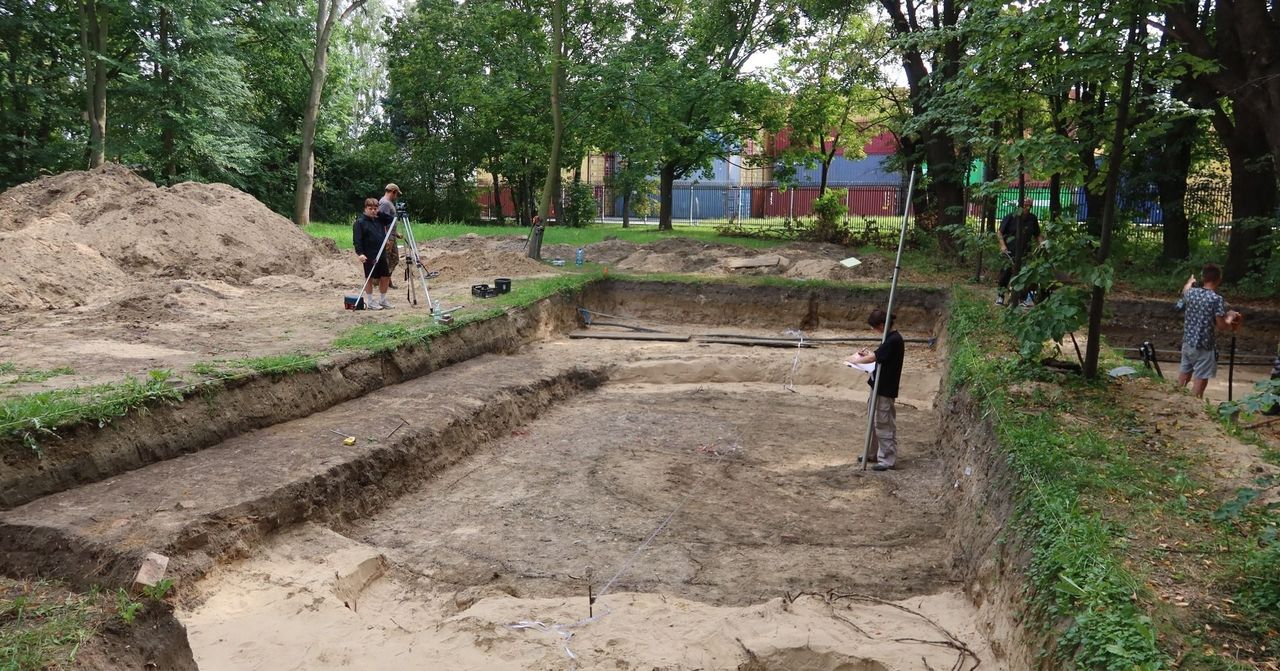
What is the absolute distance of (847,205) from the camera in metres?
30.2

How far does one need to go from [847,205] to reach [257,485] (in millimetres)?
26456

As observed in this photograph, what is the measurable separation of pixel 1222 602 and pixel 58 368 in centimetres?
911

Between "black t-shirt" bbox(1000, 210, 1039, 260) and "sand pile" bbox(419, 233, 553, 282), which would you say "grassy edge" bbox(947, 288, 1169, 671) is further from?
"sand pile" bbox(419, 233, 553, 282)

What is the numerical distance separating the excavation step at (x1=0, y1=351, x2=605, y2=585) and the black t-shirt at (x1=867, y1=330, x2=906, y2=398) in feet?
14.1

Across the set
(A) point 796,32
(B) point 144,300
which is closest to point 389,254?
(B) point 144,300

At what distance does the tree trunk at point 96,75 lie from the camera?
2330cm

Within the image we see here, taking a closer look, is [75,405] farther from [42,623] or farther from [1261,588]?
[1261,588]

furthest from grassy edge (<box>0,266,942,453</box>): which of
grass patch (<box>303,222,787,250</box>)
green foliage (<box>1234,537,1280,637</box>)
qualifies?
grass patch (<box>303,222,787,250</box>)

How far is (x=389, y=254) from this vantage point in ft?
43.3

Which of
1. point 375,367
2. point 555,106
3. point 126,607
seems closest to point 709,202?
point 555,106

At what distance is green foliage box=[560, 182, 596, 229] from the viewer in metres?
34.3

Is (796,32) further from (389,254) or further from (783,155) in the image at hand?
(389,254)

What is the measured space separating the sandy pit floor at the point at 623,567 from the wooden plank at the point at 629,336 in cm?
478

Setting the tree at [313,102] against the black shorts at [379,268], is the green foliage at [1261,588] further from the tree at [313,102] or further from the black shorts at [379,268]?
the tree at [313,102]
